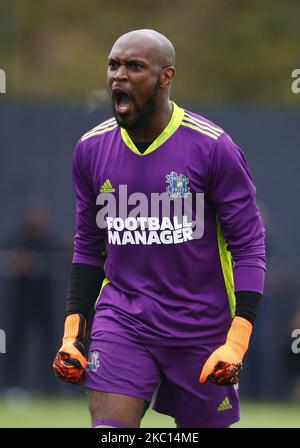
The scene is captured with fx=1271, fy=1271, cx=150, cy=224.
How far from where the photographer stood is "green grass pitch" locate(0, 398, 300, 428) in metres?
10.7

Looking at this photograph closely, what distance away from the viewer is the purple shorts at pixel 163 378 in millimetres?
6059

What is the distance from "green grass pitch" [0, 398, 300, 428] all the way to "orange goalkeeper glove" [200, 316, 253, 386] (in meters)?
4.41

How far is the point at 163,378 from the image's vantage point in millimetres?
6281

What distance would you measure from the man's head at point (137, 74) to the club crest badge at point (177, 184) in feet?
1.01

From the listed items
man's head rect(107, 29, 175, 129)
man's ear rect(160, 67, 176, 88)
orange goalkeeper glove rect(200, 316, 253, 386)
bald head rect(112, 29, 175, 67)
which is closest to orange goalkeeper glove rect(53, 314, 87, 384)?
orange goalkeeper glove rect(200, 316, 253, 386)

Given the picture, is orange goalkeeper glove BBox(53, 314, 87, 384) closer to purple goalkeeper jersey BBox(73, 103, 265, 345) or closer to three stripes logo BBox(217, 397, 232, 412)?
purple goalkeeper jersey BBox(73, 103, 265, 345)

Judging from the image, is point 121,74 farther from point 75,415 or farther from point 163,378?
point 75,415

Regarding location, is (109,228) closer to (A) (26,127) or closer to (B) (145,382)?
(B) (145,382)

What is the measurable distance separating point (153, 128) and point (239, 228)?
0.65 meters

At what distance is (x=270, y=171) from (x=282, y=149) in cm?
31

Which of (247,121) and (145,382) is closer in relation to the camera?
(145,382)

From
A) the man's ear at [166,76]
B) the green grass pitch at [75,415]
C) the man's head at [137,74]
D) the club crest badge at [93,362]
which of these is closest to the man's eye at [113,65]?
the man's head at [137,74]

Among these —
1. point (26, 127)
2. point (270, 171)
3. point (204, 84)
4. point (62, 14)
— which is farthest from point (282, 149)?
point (62, 14)

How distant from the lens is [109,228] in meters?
6.34
